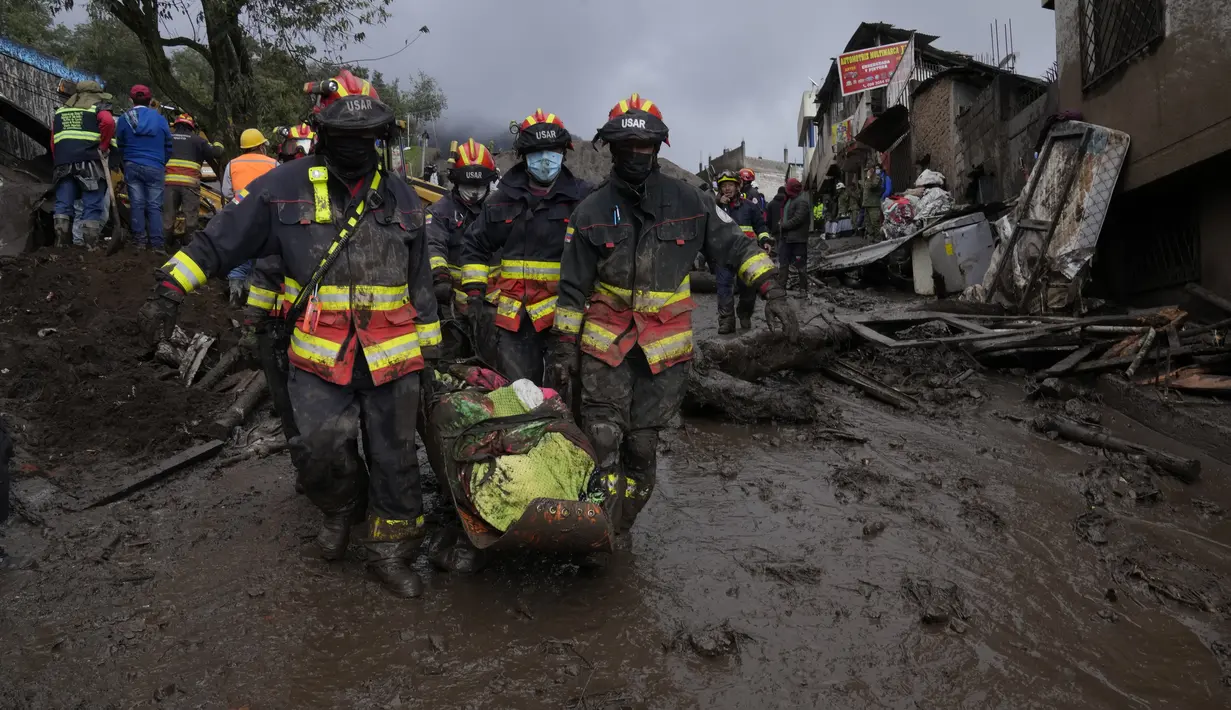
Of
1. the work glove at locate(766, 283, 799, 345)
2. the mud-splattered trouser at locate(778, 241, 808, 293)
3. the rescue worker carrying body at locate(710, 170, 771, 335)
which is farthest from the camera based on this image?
the mud-splattered trouser at locate(778, 241, 808, 293)

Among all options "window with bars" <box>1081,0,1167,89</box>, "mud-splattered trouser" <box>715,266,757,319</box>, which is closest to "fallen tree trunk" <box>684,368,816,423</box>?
"mud-splattered trouser" <box>715,266,757,319</box>

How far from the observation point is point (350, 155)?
3.41 meters

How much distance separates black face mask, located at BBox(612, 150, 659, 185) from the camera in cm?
382

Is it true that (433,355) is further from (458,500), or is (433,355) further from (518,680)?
(518,680)

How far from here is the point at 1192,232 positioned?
7.99m

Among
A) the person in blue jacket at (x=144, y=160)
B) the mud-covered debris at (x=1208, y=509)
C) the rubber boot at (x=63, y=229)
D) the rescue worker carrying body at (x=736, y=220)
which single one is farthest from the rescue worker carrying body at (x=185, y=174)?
the mud-covered debris at (x=1208, y=509)

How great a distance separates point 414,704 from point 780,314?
2.34 metres

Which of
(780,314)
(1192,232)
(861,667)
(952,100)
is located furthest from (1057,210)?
(952,100)

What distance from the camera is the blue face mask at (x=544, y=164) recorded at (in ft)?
15.5

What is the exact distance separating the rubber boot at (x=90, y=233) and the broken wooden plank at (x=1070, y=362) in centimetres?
943

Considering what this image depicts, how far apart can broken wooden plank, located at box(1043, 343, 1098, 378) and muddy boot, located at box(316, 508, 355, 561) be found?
5.90m

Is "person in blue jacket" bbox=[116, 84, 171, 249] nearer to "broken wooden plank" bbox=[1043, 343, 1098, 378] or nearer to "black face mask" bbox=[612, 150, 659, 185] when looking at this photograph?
"black face mask" bbox=[612, 150, 659, 185]

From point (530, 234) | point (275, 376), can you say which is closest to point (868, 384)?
point (530, 234)

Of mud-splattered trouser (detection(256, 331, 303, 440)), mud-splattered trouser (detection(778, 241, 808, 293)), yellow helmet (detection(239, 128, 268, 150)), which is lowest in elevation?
mud-splattered trouser (detection(256, 331, 303, 440))
